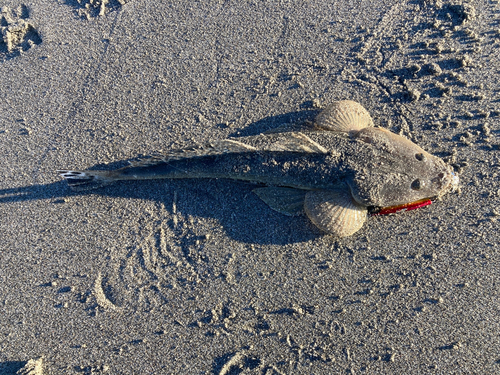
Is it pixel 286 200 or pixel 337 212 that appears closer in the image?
pixel 337 212

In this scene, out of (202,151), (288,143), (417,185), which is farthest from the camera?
(202,151)

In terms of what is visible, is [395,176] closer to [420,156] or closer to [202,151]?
[420,156]

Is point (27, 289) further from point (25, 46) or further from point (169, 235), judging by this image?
point (25, 46)

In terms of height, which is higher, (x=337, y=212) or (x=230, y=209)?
(x=337, y=212)

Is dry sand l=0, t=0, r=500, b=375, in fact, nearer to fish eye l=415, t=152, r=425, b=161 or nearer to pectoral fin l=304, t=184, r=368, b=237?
pectoral fin l=304, t=184, r=368, b=237

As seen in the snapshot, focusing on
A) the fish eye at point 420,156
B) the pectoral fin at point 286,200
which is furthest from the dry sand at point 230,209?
the fish eye at point 420,156

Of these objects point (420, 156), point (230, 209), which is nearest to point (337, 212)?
point (420, 156)

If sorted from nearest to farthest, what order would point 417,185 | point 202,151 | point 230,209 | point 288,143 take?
point 417,185, point 288,143, point 202,151, point 230,209

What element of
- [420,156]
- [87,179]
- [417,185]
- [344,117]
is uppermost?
[344,117]
